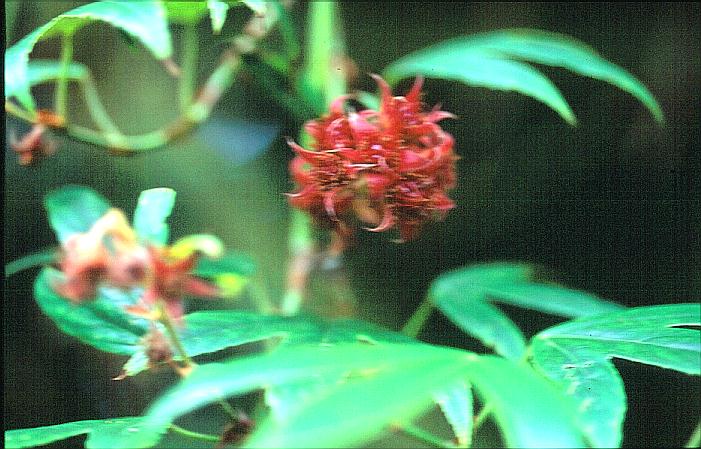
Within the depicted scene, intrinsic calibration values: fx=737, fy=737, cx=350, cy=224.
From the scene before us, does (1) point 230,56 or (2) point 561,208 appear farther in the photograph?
(2) point 561,208

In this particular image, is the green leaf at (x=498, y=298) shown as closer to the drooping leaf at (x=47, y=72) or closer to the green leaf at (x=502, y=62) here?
the green leaf at (x=502, y=62)

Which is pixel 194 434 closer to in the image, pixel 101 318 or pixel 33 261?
pixel 101 318

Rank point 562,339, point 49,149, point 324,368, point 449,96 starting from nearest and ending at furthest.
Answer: point 324,368 < point 562,339 < point 49,149 < point 449,96

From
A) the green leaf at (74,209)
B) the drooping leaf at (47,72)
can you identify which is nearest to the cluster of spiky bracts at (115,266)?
the green leaf at (74,209)

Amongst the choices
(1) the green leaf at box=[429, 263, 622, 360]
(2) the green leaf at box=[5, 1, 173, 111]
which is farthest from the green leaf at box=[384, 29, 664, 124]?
(2) the green leaf at box=[5, 1, 173, 111]

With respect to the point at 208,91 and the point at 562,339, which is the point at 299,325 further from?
the point at 208,91

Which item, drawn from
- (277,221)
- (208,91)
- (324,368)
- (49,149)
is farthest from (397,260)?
(324,368)

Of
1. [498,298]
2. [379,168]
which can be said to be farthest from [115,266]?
[498,298]
